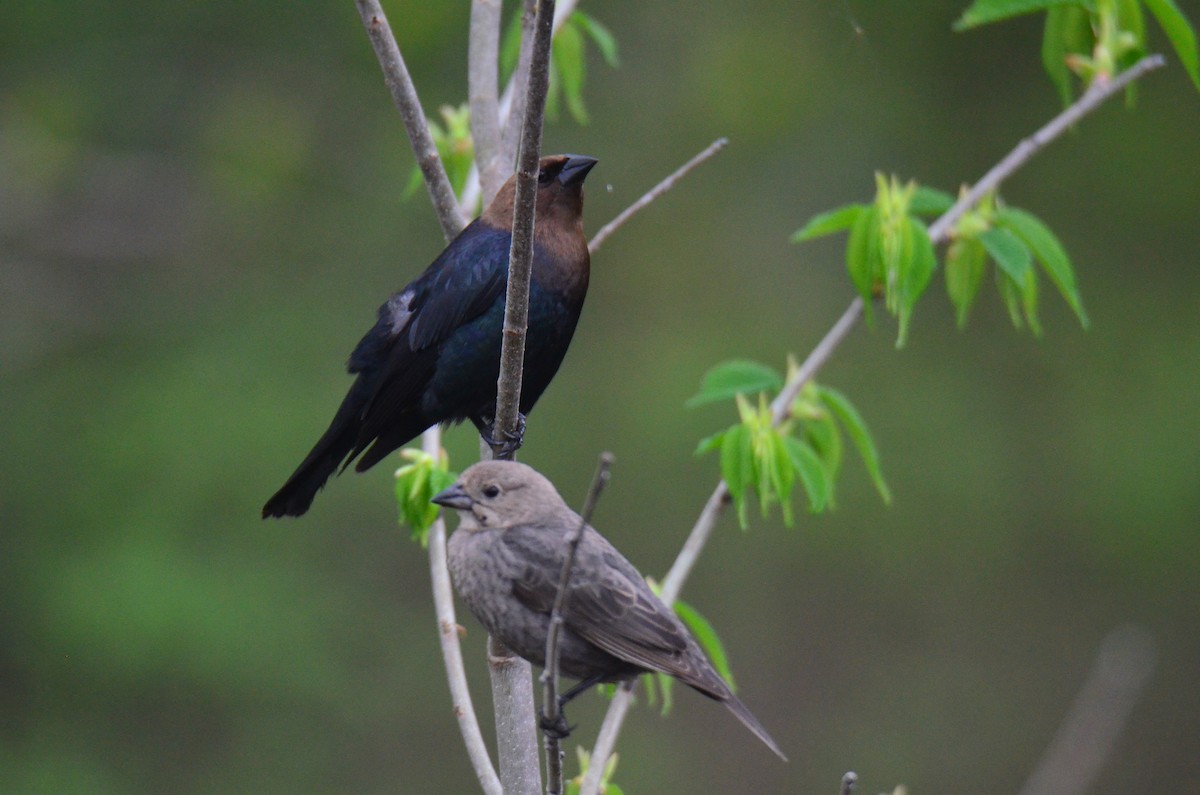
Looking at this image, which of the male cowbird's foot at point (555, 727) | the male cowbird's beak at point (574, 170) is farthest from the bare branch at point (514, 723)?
the male cowbird's beak at point (574, 170)

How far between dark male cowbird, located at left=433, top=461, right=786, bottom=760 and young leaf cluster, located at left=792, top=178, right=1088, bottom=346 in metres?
0.70

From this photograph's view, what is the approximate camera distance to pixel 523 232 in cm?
235

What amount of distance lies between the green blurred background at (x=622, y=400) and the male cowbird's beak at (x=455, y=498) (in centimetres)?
520

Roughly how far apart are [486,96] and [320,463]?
98 cm

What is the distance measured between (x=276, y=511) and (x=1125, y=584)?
6222mm

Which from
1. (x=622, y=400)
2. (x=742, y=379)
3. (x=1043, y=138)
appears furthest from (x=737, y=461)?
(x=622, y=400)

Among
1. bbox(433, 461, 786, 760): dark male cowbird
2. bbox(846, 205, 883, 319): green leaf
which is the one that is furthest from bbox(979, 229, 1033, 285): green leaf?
bbox(433, 461, 786, 760): dark male cowbird

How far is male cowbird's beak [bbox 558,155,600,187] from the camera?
3.55 meters

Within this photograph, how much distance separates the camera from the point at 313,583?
8.22 m

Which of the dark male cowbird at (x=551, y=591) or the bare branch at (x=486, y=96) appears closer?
the dark male cowbird at (x=551, y=591)

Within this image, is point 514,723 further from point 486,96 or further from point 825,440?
point 486,96

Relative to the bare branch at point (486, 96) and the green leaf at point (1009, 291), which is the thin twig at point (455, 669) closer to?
the bare branch at point (486, 96)

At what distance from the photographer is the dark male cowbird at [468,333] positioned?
3496 millimetres

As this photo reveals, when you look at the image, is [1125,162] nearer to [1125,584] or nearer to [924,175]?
[924,175]
